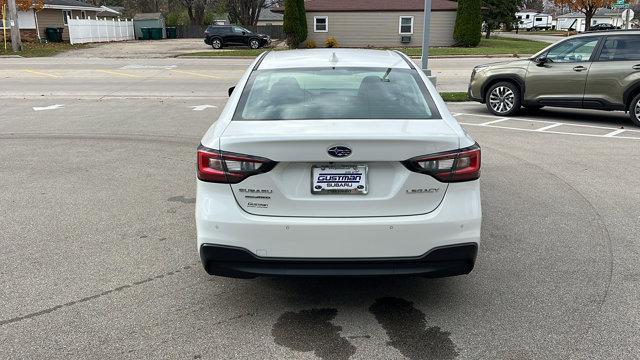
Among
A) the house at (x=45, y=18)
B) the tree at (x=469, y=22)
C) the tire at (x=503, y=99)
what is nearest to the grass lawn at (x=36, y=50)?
the house at (x=45, y=18)

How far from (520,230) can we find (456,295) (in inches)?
64.7

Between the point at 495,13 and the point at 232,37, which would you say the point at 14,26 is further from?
the point at 495,13

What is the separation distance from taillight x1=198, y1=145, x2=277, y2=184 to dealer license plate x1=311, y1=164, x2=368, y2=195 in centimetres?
27

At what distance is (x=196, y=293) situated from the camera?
4.14 meters

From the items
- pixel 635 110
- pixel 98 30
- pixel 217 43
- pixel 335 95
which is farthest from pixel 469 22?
pixel 335 95

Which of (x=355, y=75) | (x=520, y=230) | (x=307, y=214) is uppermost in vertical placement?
(x=355, y=75)

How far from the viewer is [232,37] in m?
39.6

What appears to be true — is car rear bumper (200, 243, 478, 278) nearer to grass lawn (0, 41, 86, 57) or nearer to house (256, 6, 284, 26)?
grass lawn (0, 41, 86, 57)

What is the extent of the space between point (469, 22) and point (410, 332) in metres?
36.7

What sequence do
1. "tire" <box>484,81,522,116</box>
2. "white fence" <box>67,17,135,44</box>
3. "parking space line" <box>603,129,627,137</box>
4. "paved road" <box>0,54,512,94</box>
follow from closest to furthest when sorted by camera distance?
"parking space line" <box>603,129,627,137</box>, "tire" <box>484,81,522,116</box>, "paved road" <box>0,54,512,94</box>, "white fence" <box>67,17,135,44</box>

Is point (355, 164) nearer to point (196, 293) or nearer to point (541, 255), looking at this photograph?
point (196, 293)

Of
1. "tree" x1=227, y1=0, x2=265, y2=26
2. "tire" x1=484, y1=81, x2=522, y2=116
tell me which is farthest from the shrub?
"tire" x1=484, y1=81, x2=522, y2=116

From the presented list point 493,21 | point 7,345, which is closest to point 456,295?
point 7,345

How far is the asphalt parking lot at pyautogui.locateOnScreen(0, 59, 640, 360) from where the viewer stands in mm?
3486
